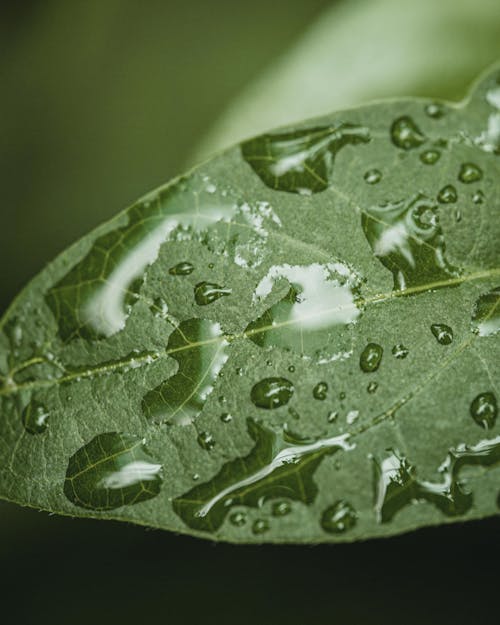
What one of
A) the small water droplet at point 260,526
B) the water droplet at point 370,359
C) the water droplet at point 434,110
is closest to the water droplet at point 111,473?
the small water droplet at point 260,526

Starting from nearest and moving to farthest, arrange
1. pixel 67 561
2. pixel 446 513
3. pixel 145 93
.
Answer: pixel 446 513
pixel 67 561
pixel 145 93

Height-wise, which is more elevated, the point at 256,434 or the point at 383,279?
the point at 383,279

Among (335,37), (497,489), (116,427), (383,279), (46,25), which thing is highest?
(46,25)

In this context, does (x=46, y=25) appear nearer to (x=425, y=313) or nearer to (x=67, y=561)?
(x=67, y=561)

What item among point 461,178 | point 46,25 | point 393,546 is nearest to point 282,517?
point 461,178

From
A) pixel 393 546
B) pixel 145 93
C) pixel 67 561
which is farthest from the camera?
pixel 145 93

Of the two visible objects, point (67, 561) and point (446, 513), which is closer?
point (446, 513)

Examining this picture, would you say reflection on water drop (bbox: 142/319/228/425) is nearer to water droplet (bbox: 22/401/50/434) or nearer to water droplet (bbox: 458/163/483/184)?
water droplet (bbox: 22/401/50/434)

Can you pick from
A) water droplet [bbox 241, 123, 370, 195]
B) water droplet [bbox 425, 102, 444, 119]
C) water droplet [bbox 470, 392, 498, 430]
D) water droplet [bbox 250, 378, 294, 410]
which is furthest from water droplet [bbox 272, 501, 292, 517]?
water droplet [bbox 425, 102, 444, 119]
